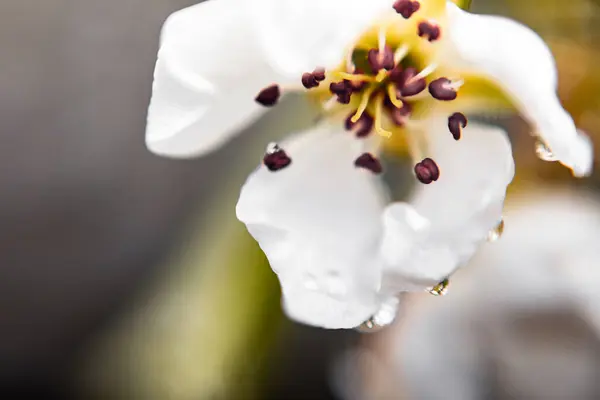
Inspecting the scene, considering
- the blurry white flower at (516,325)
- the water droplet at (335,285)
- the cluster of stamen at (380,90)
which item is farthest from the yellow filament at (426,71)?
the blurry white flower at (516,325)

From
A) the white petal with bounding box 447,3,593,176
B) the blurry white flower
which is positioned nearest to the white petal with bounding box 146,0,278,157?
the white petal with bounding box 447,3,593,176

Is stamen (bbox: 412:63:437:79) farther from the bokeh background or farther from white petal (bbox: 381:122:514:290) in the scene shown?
the bokeh background

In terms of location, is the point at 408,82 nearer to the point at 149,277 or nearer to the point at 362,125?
the point at 362,125

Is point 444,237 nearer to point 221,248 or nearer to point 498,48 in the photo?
point 498,48

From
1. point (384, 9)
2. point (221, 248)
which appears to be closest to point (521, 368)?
point (221, 248)

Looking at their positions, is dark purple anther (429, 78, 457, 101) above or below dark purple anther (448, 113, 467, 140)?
above

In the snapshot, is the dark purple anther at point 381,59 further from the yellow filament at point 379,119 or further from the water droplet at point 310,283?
the water droplet at point 310,283

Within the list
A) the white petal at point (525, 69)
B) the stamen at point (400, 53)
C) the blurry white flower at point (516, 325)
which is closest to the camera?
the white petal at point (525, 69)
